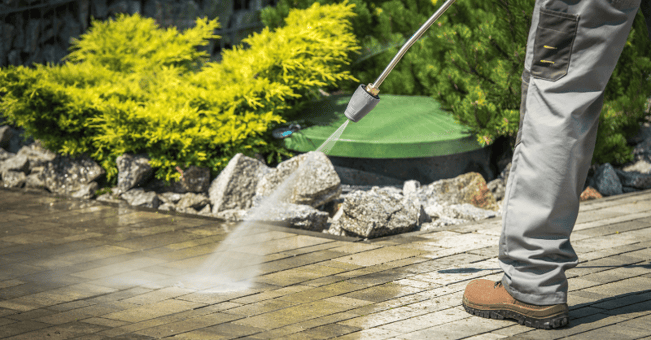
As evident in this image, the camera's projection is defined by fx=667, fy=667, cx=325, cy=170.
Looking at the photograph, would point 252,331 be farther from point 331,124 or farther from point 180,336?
point 331,124

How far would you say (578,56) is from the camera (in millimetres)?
2592

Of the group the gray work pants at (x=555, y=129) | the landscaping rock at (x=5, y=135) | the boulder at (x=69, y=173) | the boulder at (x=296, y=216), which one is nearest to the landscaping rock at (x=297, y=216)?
the boulder at (x=296, y=216)

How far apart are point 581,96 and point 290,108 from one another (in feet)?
12.5

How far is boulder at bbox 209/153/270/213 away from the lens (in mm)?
5418

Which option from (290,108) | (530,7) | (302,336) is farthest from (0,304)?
(530,7)

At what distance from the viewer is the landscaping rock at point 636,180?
19.3ft

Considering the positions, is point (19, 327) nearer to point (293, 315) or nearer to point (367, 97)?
point (293, 315)

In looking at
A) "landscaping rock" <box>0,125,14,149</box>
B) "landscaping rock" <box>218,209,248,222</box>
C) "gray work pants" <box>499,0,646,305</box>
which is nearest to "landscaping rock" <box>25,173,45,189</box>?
"landscaping rock" <box>0,125,14,149</box>

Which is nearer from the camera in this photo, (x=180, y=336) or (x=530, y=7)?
(x=180, y=336)

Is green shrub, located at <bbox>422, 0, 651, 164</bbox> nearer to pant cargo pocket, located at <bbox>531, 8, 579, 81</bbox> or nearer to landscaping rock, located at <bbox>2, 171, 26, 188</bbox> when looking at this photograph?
pant cargo pocket, located at <bbox>531, 8, 579, 81</bbox>

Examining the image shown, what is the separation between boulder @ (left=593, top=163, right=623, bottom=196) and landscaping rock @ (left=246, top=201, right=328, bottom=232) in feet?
8.60

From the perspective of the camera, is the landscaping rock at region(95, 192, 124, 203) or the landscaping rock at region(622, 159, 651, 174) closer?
the landscaping rock at region(95, 192, 124, 203)

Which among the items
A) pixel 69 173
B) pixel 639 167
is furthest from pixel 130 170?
pixel 639 167

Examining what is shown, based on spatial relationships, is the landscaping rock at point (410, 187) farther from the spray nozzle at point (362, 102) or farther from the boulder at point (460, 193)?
the spray nozzle at point (362, 102)
